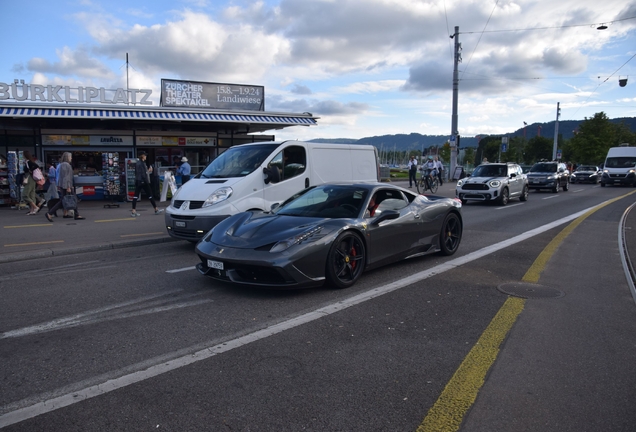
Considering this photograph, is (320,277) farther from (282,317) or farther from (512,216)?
(512,216)

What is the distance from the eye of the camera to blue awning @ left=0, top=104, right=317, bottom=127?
16.5 m

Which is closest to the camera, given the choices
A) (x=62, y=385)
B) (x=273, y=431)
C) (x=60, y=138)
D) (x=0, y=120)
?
(x=273, y=431)

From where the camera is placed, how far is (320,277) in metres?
5.58

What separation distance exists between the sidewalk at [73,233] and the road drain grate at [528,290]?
672cm

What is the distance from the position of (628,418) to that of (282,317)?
2922mm

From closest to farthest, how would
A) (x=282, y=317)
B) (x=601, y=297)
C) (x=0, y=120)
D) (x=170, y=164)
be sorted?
(x=282, y=317), (x=601, y=297), (x=0, y=120), (x=170, y=164)

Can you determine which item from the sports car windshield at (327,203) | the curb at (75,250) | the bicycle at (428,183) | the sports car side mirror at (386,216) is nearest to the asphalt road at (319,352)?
the sports car side mirror at (386,216)

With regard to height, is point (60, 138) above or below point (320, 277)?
above

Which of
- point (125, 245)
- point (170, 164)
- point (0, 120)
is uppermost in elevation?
point (0, 120)

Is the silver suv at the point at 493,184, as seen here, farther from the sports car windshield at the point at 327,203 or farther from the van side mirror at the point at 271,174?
the sports car windshield at the point at 327,203

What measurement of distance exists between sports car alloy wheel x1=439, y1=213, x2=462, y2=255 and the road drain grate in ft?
5.53

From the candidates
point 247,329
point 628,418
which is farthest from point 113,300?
point 628,418

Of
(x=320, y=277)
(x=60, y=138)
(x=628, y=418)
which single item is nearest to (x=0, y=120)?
(x=60, y=138)

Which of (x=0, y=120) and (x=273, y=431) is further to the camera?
(x=0, y=120)
